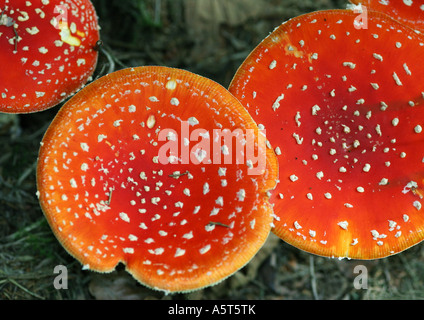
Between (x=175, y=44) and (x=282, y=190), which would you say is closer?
(x=282, y=190)

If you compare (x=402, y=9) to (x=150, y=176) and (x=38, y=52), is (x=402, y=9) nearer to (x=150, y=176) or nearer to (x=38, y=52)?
(x=150, y=176)

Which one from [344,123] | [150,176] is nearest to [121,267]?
[150,176]

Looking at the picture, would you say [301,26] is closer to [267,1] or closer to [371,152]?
[371,152]

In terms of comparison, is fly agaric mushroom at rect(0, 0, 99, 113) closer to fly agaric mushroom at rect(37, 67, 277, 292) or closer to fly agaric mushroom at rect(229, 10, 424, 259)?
fly agaric mushroom at rect(37, 67, 277, 292)

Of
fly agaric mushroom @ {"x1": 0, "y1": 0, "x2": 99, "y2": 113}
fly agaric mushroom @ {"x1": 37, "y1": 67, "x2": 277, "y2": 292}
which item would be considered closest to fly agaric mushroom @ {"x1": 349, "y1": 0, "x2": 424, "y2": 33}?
fly agaric mushroom @ {"x1": 37, "y1": 67, "x2": 277, "y2": 292}

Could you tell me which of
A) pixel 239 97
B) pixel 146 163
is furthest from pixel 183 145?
pixel 239 97

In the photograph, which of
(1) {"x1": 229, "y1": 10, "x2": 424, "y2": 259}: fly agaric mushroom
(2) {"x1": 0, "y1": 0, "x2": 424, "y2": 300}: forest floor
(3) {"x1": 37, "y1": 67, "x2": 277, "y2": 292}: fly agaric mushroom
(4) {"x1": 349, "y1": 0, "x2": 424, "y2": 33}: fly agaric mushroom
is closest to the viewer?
(3) {"x1": 37, "y1": 67, "x2": 277, "y2": 292}: fly agaric mushroom
